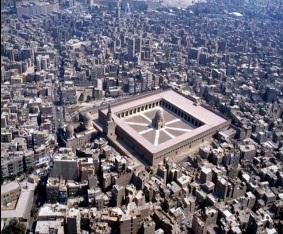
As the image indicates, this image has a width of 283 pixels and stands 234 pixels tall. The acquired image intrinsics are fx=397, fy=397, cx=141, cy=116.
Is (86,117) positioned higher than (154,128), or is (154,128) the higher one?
(86,117)

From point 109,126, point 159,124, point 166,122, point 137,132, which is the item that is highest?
point 109,126

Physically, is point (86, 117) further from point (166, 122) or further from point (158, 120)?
point (166, 122)

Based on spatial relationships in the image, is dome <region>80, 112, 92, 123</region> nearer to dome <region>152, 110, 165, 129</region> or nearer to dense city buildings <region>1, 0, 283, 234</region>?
dense city buildings <region>1, 0, 283, 234</region>

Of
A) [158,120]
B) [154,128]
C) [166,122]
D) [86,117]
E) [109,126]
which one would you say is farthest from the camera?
[166,122]

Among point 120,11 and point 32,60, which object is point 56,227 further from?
point 120,11

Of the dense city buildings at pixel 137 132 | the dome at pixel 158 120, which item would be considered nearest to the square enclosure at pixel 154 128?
the dense city buildings at pixel 137 132

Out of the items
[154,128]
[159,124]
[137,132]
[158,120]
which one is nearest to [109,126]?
[137,132]
